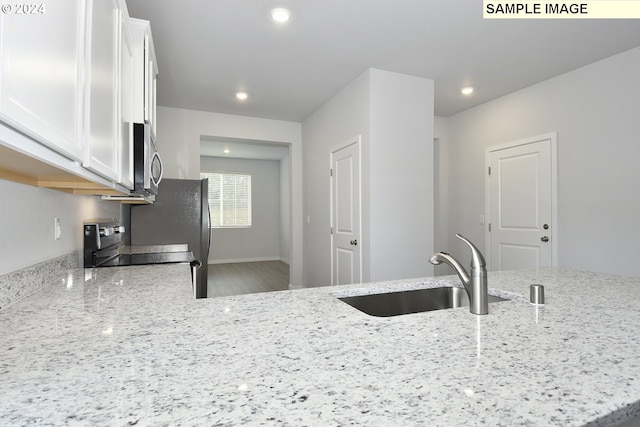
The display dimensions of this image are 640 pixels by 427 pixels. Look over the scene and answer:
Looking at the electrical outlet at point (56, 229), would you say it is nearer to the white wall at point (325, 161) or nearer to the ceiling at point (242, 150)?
the white wall at point (325, 161)

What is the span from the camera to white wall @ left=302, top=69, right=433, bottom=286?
3168mm

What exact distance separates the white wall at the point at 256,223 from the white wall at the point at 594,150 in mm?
5521

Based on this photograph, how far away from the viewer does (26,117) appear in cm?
58

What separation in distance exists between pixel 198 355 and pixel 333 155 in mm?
3401

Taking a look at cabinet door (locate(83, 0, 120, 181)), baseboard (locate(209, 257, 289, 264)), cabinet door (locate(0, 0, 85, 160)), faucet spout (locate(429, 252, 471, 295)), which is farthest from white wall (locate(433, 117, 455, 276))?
cabinet door (locate(0, 0, 85, 160))

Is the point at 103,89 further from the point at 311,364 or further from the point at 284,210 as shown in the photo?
the point at 284,210

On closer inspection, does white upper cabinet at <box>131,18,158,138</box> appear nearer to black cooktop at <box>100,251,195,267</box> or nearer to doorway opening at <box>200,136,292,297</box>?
black cooktop at <box>100,251,195,267</box>

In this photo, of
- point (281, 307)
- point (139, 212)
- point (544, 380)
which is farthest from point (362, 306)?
point (139, 212)

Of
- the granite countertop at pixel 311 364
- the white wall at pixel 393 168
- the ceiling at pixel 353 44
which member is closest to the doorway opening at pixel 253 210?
the ceiling at pixel 353 44

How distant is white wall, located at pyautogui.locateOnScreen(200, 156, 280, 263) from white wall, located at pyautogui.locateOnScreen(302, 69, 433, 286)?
4.83 m

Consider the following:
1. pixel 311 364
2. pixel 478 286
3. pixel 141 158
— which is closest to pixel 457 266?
pixel 478 286

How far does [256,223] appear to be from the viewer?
812 cm

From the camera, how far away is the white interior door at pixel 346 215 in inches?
134

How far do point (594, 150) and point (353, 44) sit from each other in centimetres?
230
